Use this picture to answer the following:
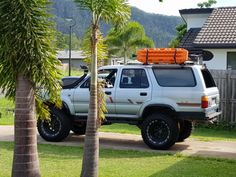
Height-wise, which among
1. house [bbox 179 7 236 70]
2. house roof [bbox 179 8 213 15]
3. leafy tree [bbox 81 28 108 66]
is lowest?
leafy tree [bbox 81 28 108 66]

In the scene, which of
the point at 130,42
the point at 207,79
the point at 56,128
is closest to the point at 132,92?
the point at 207,79

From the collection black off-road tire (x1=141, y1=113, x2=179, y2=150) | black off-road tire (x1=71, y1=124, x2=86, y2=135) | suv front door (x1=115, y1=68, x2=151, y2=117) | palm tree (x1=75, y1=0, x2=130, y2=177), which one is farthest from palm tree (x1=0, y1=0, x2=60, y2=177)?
black off-road tire (x1=71, y1=124, x2=86, y2=135)

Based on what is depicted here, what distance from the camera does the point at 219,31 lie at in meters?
20.8

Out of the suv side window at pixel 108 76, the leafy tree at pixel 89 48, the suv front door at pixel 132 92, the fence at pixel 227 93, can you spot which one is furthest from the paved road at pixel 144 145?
the leafy tree at pixel 89 48

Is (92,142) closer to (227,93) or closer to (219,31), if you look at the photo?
(227,93)

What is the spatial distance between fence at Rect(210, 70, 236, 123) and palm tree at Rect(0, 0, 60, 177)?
36.1ft

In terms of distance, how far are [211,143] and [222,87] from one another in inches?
164

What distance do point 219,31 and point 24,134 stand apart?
15.7 meters

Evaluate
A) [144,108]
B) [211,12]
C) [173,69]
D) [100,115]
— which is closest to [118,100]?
[144,108]

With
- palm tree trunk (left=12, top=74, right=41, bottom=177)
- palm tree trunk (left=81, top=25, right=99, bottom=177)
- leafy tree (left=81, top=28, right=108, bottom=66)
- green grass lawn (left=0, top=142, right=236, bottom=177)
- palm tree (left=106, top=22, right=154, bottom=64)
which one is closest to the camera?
palm tree trunk (left=12, top=74, right=41, bottom=177)

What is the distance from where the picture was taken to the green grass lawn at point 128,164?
355 inches

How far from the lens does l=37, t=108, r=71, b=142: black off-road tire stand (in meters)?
12.8

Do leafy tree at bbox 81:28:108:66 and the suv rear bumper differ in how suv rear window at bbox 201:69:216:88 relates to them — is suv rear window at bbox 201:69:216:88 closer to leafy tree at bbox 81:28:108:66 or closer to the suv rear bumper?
the suv rear bumper

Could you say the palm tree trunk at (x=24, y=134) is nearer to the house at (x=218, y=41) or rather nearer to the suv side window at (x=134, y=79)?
the suv side window at (x=134, y=79)
